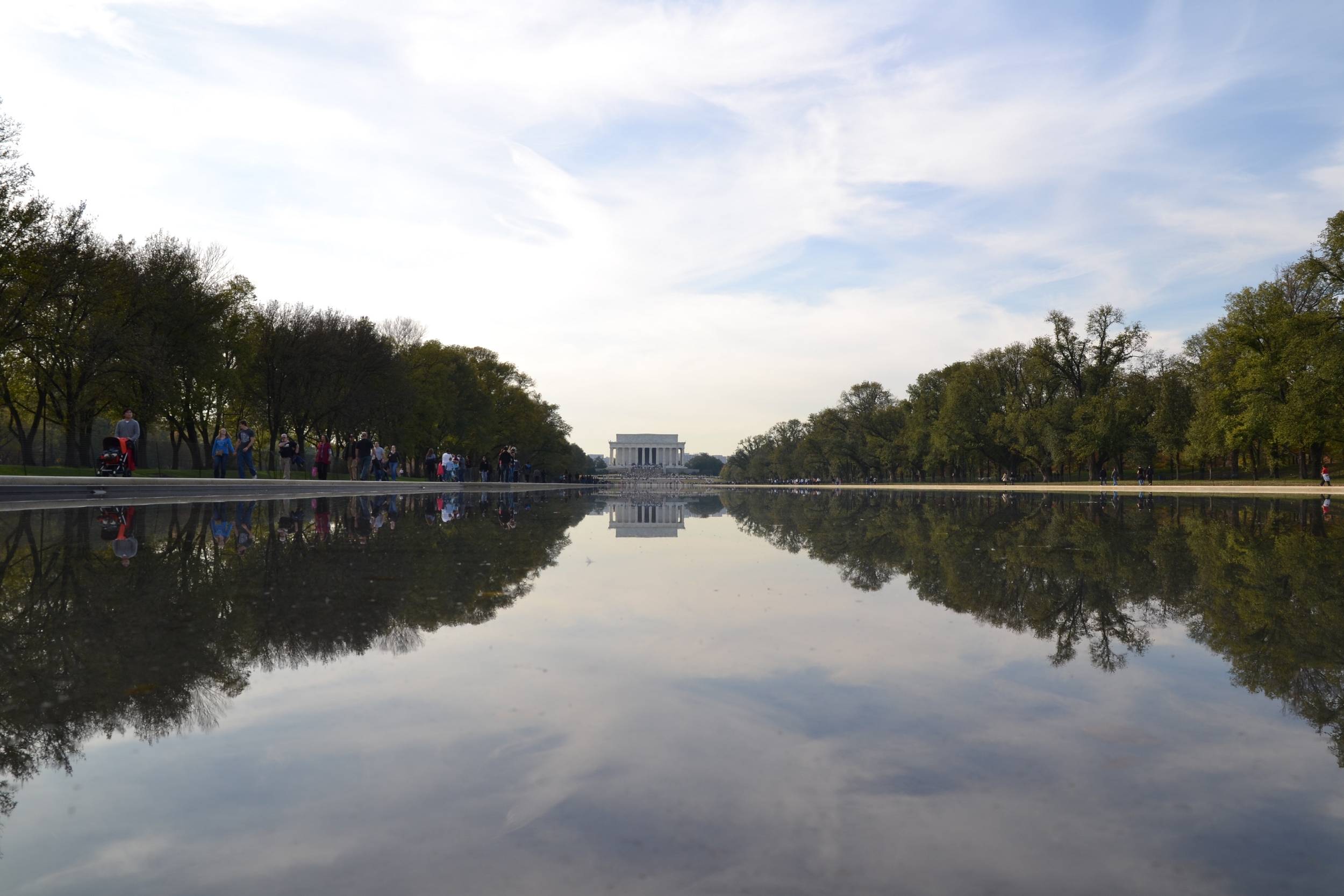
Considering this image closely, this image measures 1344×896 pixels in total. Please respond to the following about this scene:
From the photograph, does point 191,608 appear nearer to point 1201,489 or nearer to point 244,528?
point 244,528

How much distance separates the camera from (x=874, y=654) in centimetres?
567

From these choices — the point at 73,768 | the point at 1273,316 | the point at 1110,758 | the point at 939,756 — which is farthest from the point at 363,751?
the point at 1273,316

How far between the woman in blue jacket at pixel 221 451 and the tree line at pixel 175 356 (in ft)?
18.4

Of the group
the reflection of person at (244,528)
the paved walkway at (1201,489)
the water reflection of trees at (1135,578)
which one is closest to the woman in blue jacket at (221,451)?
the reflection of person at (244,528)

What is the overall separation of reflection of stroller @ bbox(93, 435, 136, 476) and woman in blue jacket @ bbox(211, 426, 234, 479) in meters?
3.44

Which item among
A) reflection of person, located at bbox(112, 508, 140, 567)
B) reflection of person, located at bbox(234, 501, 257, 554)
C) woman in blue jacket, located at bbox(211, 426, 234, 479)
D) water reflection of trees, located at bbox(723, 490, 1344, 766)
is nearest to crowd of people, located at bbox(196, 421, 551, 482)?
woman in blue jacket, located at bbox(211, 426, 234, 479)

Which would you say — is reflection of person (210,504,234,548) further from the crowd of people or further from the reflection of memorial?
the crowd of people

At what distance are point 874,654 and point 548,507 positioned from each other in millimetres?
23887

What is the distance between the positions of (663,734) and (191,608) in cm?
464

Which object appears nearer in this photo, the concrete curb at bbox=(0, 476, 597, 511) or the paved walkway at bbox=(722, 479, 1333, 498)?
the concrete curb at bbox=(0, 476, 597, 511)

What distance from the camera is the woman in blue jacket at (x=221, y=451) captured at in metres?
30.8

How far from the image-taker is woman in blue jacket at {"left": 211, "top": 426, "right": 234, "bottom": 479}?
30.8 m

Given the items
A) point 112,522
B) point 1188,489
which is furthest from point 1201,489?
point 112,522

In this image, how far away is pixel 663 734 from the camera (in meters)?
3.95
